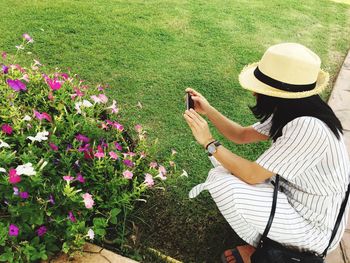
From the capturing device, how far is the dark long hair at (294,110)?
2.09m

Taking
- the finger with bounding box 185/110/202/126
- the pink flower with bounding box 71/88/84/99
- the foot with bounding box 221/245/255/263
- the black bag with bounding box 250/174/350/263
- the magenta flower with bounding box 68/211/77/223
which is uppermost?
the finger with bounding box 185/110/202/126

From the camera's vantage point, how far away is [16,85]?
255 cm

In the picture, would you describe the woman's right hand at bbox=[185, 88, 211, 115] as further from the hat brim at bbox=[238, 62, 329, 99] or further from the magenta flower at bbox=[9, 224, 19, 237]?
the magenta flower at bbox=[9, 224, 19, 237]

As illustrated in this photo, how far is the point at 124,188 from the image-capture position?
2.46 m

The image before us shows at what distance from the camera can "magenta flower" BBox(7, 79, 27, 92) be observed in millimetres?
2529

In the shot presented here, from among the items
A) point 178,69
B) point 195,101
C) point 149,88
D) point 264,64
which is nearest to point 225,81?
point 178,69

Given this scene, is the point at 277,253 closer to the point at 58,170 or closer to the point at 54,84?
the point at 58,170

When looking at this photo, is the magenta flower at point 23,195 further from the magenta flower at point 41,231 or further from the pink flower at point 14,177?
the magenta flower at point 41,231

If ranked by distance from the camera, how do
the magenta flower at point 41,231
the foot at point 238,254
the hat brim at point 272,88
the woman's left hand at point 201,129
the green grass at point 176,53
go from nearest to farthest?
the magenta flower at point 41,231 → the hat brim at point 272,88 → the woman's left hand at point 201,129 → the foot at point 238,254 → the green grass at point 176,53

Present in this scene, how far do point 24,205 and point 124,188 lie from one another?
2.11 ft

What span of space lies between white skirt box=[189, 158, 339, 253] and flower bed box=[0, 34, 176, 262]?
38cm

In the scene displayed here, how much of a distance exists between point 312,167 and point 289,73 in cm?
48

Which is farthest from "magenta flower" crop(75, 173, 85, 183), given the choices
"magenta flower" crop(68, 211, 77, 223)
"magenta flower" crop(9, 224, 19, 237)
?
"magenta flower" crop(9, 224, 19, 237)

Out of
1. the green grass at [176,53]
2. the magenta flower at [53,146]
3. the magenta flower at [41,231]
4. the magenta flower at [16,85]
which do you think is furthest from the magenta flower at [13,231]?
the magenta flower at [16,85]
